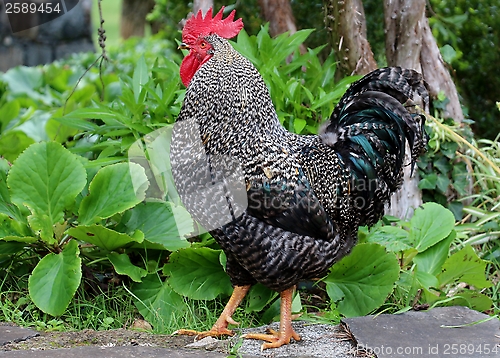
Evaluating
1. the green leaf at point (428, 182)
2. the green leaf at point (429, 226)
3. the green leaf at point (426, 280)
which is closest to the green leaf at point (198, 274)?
the green leaf at point (426, 280)

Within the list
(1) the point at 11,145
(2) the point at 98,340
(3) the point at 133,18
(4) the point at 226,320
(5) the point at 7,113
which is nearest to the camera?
(2) the point at 98,340

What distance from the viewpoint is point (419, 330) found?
10.5ft

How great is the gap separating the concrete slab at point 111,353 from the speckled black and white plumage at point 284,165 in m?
0.56

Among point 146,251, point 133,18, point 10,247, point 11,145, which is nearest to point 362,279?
point 146,251

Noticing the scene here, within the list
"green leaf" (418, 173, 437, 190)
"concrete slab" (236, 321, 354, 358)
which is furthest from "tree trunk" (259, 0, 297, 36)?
"concrete slab" (236, 321, 354, 358)

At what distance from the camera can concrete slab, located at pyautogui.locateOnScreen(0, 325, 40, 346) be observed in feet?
10.1

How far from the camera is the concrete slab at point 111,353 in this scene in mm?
2818

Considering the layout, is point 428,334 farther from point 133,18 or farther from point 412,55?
point 133,18

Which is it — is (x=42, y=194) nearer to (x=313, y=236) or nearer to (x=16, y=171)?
(x=16, y=171)

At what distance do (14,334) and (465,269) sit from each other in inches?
108

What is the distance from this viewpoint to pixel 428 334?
316 cm

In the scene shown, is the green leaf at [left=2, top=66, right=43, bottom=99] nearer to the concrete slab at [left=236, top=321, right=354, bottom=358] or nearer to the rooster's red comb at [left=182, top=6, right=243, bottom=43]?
the rooster's red comb at [left=182, top=6, right=243, bottom=43]

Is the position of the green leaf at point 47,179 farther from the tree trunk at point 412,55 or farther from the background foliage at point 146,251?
the tree trunk at point 412,55

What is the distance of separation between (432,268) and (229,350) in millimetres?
1544
